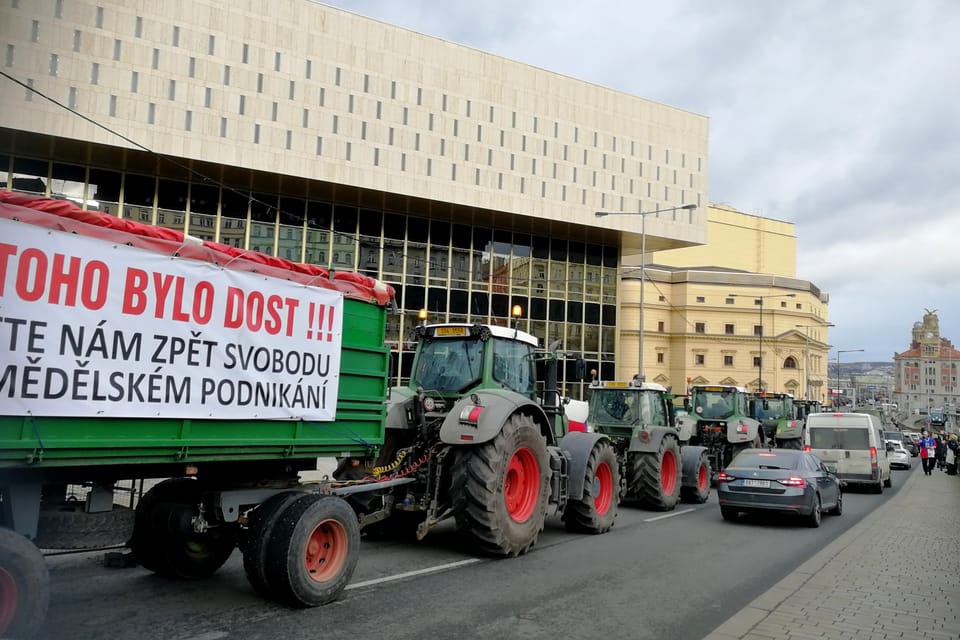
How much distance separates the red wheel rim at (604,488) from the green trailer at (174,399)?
4903mm

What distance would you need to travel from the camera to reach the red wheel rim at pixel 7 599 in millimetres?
4286

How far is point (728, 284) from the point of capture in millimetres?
74000

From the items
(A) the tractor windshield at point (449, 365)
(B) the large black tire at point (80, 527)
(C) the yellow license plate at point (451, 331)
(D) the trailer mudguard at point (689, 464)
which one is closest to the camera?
(B) the large black tire at point (80, 527)

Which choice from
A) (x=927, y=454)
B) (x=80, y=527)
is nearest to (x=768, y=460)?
(x=80, y=527)

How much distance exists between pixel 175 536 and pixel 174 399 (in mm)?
2237

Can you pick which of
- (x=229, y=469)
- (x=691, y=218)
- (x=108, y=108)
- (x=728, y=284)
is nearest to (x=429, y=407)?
(x=229, y=469)

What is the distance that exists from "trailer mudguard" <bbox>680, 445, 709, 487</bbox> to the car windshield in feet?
6.19

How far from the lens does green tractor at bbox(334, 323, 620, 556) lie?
820 centimetres

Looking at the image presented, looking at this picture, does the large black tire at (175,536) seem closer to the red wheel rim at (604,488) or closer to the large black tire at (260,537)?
the large black tire at (260,537)

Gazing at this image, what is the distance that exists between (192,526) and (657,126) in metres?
43.3

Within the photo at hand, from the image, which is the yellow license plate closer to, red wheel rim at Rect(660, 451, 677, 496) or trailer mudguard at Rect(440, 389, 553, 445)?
trailer mudguard at Rect(440, 389, 553, 445)

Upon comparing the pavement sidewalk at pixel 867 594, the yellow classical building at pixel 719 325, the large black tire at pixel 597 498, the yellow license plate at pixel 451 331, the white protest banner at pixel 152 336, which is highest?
the yellow classical building at pixel 719 325

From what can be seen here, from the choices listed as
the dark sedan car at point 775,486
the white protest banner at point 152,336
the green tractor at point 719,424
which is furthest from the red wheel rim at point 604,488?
the green tractor at point 719,424

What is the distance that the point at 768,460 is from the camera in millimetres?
12617
